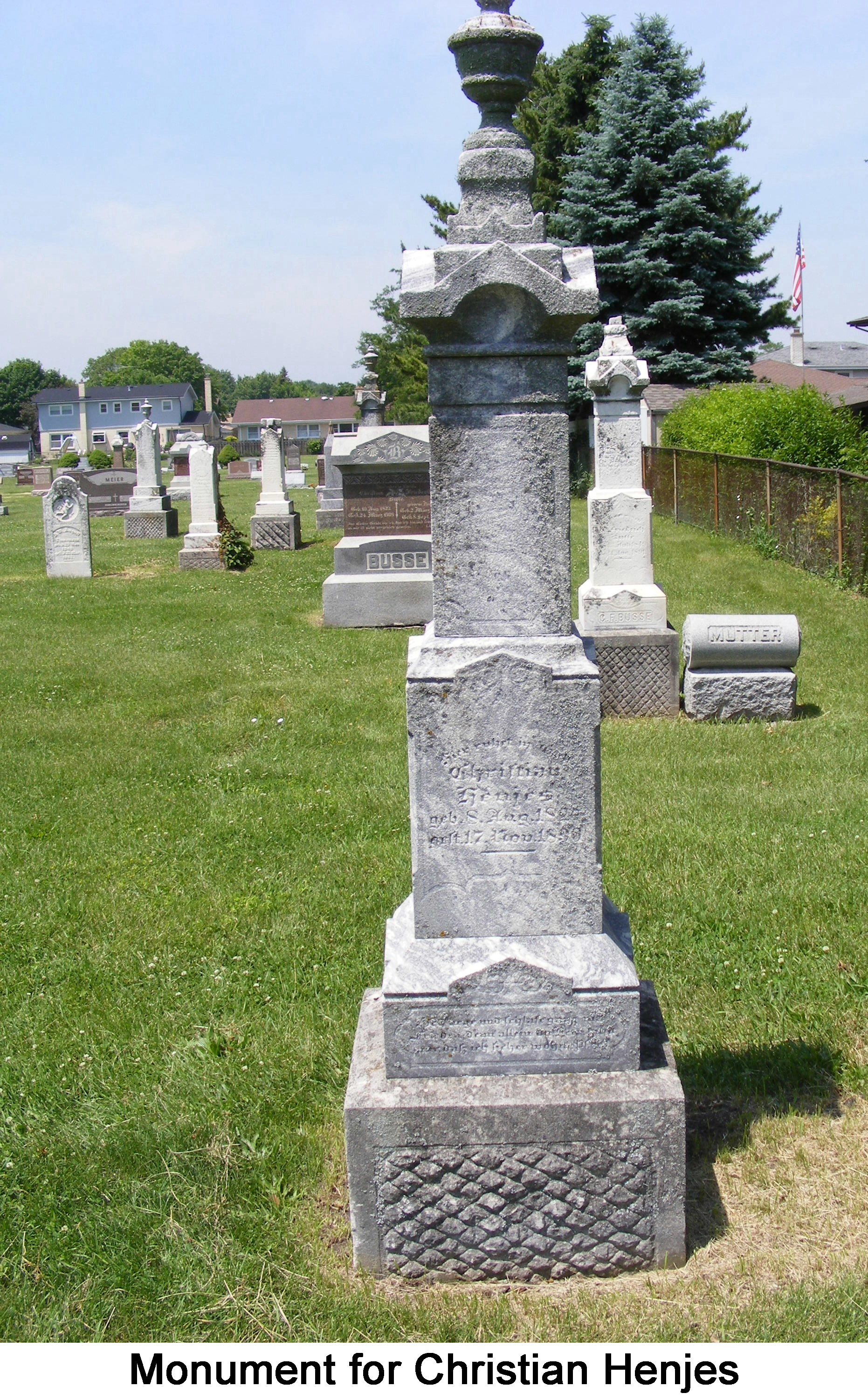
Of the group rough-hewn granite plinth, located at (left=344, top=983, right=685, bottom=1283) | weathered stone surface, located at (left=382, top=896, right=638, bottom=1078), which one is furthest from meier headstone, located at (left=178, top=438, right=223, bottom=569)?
rough-hewn granite plinth, located at (left=344, top=983, right=685, bottom=1283)

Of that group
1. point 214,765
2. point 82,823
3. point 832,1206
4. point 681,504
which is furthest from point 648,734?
point 681,504

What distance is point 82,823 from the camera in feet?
25.1

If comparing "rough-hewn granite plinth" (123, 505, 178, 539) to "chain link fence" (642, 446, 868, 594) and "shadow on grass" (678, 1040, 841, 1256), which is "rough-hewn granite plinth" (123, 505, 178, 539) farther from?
"shadow on grass" (678, 1040, 841, 1256)

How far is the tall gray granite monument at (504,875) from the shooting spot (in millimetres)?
3490

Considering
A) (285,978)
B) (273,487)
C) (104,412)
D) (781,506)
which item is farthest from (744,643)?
(104,412)

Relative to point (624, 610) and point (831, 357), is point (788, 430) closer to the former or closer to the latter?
point (624, 610)

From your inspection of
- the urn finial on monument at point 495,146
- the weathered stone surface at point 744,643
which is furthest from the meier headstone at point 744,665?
the urn finial on monument at point 495,146

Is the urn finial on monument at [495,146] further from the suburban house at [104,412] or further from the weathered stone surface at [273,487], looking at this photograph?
the suburban house at [104,412]

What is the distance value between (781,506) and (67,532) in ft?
38.9

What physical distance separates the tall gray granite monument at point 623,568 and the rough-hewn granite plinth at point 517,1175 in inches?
276

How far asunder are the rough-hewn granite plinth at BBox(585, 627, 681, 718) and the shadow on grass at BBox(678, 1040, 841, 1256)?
592cm

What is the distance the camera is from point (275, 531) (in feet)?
78.8

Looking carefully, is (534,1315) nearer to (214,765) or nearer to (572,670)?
(572,670)

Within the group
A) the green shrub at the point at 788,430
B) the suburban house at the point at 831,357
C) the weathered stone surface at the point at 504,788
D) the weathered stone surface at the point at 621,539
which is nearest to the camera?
the weathered stone surface at the point at 504,788
